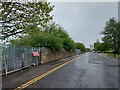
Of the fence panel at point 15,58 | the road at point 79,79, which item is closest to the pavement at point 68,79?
the road at point 79,79

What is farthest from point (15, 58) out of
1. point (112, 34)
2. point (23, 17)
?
point (112, 34)

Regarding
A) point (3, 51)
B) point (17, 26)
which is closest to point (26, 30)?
point (17, 26)

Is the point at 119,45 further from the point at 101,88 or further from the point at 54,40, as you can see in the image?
the point at 101,88

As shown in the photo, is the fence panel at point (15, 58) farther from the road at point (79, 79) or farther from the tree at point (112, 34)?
the tree at point (112, 34)

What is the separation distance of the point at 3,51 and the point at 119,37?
54.2 m

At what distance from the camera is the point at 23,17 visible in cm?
2203

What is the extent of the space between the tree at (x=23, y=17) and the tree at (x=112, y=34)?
47610 mm

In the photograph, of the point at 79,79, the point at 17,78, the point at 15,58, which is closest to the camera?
the point at 79,79

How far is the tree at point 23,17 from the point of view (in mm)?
21453

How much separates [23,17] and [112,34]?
50.5 m

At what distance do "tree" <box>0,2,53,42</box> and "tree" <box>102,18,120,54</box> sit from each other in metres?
47.6

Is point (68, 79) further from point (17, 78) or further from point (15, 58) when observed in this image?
point (15, 58)

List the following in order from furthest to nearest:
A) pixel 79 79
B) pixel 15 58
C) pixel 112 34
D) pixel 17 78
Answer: pixel 112 34 → pixel 15 58 → pixel 17 78 → pixel 79 79

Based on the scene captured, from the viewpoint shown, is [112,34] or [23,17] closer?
[23,17]
